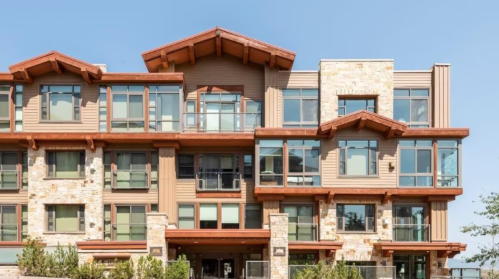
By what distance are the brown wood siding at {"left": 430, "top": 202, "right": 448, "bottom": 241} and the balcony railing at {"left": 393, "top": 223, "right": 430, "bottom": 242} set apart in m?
0.31

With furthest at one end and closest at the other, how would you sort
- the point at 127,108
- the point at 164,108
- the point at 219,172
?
the point at 219,172, the point at 164,108, the point at 127,108

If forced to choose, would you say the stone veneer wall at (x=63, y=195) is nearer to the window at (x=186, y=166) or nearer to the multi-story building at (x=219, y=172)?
the multi-story building at (x=219, y=172)

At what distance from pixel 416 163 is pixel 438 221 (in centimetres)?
339

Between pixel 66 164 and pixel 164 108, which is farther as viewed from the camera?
pixel 164 108

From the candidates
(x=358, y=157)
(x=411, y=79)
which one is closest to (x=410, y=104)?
(x=411, y=79)

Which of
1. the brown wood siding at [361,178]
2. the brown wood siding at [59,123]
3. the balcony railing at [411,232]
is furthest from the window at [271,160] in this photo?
the brown wood siding at [59,123]

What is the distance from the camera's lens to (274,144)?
27.2 metres

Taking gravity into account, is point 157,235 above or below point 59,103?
below

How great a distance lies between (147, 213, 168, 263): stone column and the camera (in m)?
24.7

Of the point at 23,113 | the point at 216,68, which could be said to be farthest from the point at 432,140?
the point at 23,113

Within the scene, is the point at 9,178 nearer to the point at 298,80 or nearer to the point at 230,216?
the point at 230,216

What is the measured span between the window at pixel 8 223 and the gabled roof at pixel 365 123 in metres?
17.4

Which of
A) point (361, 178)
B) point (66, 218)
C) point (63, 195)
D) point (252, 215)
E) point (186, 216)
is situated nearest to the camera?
point (63, 195)

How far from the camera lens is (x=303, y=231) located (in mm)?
27359
